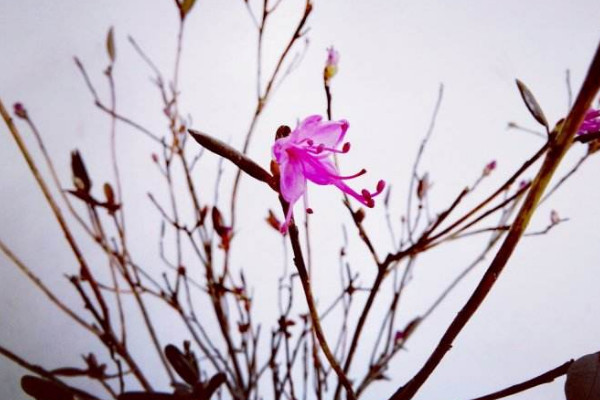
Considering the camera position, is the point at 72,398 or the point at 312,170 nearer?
the point at 312,170

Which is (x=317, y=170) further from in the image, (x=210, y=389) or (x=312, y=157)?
(x=210, y=389)

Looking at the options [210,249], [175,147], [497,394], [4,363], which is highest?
[175,147]

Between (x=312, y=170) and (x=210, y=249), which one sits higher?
(x=210, y=249)

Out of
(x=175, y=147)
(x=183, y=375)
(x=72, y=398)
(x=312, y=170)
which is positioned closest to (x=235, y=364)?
(x=183, y=375)

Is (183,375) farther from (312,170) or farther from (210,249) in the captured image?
(312,170)

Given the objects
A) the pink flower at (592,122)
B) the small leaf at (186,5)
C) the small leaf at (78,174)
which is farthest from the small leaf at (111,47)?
the pink flower at (592,122)

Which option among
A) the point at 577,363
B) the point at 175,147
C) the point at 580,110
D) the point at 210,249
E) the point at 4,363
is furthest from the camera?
the point at 4,363

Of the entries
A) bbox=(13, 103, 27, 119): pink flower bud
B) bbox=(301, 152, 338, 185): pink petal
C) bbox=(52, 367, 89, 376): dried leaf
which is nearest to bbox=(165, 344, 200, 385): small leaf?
bbox=(52, 367, 89, 376): dried leaf
